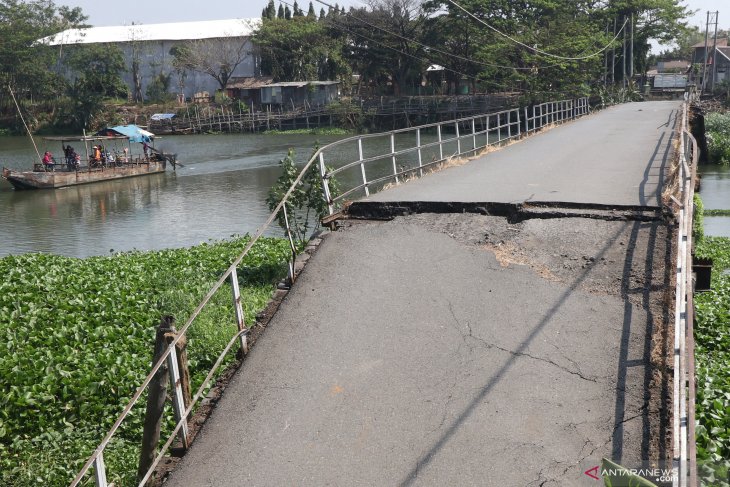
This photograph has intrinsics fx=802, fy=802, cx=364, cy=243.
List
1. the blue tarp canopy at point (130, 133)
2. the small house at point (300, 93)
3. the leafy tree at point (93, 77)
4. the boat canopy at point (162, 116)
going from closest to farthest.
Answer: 1. the blue tarp canopy at point (130, 133)
2. the boat canopy at point (162, 116)
3. the small house at point (300, 93)
4. the leafy tree at point (93, 77)

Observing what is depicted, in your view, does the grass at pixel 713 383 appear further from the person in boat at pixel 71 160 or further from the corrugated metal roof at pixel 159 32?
→ the corrugated metal roof at pixel 159 32

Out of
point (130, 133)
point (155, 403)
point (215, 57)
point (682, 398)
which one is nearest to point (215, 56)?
point (215, 57)

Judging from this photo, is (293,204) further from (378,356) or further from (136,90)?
(136,90)

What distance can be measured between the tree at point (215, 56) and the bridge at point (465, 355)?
7858 centimetres

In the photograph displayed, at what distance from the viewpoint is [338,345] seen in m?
6.68

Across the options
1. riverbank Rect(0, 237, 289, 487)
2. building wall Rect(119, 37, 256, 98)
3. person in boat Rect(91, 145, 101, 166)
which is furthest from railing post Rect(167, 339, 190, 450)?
building wall Rect(119, 37, 256, 98)

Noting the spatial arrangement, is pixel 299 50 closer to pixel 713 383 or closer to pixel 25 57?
pixel 25 57

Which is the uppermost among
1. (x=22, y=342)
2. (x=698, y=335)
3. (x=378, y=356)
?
(x=378, y=356)

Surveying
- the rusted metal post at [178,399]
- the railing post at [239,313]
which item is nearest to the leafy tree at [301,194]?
the railing post at [239,313]

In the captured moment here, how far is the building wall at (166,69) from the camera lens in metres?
87.0

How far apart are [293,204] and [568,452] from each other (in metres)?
7.80

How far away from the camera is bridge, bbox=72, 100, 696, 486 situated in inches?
206

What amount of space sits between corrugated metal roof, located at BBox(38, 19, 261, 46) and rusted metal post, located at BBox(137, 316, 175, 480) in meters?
83.3

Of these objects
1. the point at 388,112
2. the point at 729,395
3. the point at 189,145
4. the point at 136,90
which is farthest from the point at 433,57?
the point at 729,395
